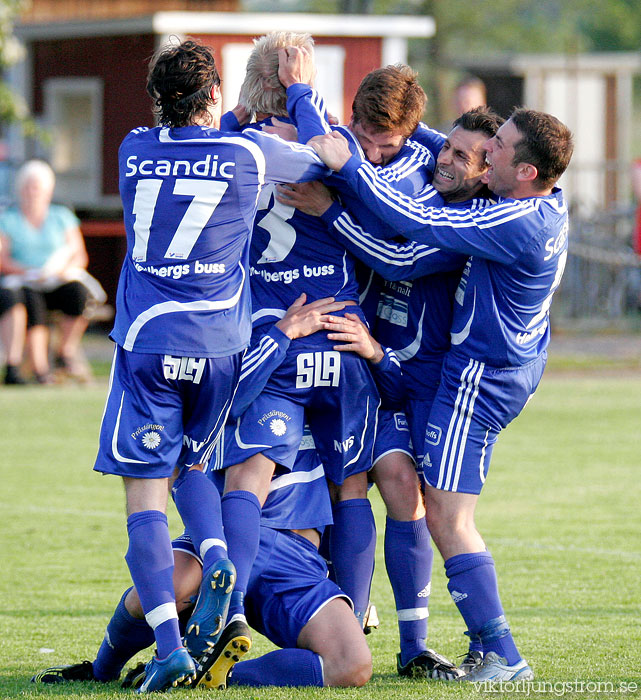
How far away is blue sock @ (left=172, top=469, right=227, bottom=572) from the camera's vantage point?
422 centimetres

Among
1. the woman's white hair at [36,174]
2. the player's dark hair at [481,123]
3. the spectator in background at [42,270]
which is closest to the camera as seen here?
the player's dark hair at [481,123]

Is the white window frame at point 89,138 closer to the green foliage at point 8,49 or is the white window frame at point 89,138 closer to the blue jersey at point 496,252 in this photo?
the green foliage at point 8,49

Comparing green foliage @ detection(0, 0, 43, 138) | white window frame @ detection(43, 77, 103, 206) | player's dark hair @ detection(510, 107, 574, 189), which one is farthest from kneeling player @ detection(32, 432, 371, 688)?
white window frame @ detection(43, 77, 103, 206)

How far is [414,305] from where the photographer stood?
4.91 m

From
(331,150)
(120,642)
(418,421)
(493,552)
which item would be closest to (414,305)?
(418,421)

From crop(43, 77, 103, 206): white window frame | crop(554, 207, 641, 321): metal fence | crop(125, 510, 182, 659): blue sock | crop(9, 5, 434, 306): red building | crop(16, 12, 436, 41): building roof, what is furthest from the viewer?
crop(554, 207, 641, 321): metal fence

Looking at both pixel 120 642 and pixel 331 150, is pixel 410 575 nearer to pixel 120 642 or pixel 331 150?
pixel 120 642

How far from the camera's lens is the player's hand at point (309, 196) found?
470 cm

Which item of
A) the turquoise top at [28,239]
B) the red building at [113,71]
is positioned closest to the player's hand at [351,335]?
the turquoise top at [28,239]

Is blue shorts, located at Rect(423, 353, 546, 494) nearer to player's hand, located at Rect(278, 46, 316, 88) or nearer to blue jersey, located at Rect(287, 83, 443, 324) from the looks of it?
blue jersey, located at Rect(287, 83, 443, 324)

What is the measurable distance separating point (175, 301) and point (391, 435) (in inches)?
42.9

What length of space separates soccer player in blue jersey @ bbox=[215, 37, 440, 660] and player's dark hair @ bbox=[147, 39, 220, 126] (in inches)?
20.0

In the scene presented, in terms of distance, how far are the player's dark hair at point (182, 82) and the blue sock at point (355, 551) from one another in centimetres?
160

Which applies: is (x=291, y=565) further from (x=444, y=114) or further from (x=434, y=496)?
(x=444, y=114)
